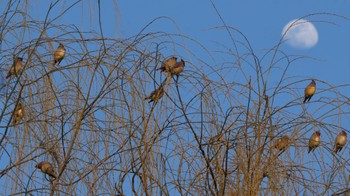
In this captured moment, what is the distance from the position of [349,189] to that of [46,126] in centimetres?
100

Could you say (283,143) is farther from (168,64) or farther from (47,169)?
(47,169)

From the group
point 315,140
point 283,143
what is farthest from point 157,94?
point 315,140

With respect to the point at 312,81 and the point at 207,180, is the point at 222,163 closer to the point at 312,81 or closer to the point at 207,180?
the point at 207,180

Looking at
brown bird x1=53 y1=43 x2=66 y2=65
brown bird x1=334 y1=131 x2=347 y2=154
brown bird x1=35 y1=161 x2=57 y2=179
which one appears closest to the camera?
brown bird x1=35 y1=161 x2=57 y2=179

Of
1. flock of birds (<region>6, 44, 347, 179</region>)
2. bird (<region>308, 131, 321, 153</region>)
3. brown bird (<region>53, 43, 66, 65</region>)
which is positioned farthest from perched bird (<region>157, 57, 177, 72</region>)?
bird (<region>308, 131, 321, 153</region>)

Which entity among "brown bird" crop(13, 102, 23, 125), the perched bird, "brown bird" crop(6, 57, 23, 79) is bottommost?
"brown bird" crop(13, 102, 23, 125)

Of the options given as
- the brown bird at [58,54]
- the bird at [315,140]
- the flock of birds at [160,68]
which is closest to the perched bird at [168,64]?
the flock of birds at [160,68]

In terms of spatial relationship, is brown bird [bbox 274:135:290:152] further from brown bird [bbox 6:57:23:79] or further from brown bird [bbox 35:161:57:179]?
brown bird [bbox 6:57:23:79]

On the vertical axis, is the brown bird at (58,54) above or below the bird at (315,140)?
above

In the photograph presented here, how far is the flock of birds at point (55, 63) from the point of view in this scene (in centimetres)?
289

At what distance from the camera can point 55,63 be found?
9.86ft

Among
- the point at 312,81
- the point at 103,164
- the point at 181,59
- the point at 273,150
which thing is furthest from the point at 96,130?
the point at 312,81

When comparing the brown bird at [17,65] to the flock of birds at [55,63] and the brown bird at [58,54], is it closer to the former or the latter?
the flock of birds at [55,63]

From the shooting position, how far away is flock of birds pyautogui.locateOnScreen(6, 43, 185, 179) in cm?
289
